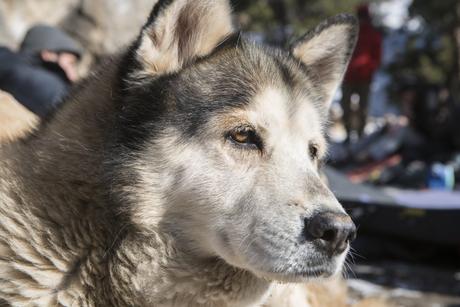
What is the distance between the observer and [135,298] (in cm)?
227

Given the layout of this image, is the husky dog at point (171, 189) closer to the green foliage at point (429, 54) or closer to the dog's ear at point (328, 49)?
the dog's ear at point (328, 49)

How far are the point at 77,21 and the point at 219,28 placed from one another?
867 cm

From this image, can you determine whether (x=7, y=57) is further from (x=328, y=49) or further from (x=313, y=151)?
(x=313, y=151)

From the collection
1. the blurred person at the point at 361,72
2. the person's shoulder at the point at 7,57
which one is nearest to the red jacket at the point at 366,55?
the blurred person at the point at 361,72

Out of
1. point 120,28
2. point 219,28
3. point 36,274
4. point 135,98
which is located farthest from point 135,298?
point 120,28

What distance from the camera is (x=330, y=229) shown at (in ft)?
6.98

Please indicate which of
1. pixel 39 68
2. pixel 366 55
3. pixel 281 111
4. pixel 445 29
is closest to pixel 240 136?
pixel 281 111

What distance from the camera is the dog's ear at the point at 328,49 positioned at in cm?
299

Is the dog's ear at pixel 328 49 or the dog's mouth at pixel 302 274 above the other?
the dog's ear at pixel 328 49

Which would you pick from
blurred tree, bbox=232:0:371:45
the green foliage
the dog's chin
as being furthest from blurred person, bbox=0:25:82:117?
blurred tree, bbox=232:0:371:45

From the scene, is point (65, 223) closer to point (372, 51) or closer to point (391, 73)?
point (372, 51)

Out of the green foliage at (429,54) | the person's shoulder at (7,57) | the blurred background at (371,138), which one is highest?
the person's shoulder at (7,57)

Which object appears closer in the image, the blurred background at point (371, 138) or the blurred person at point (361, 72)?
the blurred background at point (371, 138)

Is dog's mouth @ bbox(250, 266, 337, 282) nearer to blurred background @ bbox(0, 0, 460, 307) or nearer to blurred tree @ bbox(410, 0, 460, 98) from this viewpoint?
blurred background @ bbox(0, 0, 460, 307)
